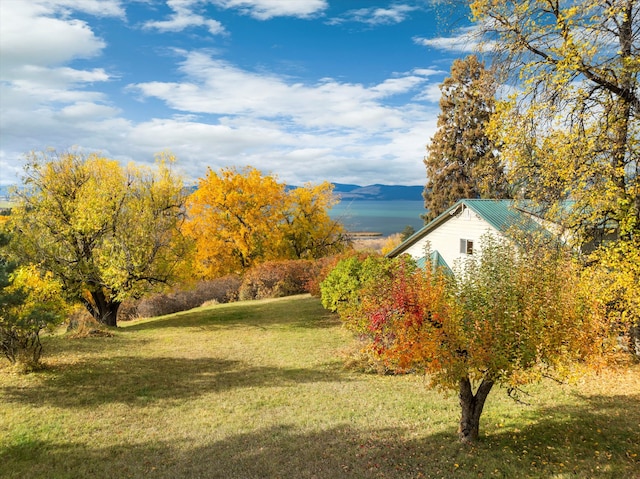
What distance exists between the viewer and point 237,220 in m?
36.5

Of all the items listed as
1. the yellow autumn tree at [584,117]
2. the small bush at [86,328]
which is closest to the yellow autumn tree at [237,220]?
the small bush at [86,328]

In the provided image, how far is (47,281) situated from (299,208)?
2776 cm

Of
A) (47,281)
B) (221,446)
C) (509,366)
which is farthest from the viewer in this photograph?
(47,281)

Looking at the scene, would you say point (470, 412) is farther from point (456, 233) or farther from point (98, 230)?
point (98, 230)

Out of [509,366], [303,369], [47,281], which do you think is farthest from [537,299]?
[47,281]

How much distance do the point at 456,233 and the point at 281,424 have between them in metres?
18.2

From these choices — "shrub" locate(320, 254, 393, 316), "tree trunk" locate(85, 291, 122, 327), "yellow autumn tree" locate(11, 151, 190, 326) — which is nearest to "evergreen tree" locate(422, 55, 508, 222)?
"shrub" locate(320, 254, 393, 316)

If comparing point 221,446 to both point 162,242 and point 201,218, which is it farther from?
point 201,218

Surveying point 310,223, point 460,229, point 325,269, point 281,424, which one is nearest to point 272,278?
point 310,223

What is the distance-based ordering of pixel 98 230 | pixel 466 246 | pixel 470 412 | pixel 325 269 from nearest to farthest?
pixel 470 412
pixel 98 230
pixel 466 246
pixel 325 269

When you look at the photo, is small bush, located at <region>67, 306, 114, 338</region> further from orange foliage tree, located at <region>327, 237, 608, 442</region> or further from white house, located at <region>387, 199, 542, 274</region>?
white house, located at <region>387, 199, 542, 274</region>

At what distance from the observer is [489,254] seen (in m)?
8.30

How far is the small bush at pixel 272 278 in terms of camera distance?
34.0m

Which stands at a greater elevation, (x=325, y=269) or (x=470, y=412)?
(x=325, y=269)
